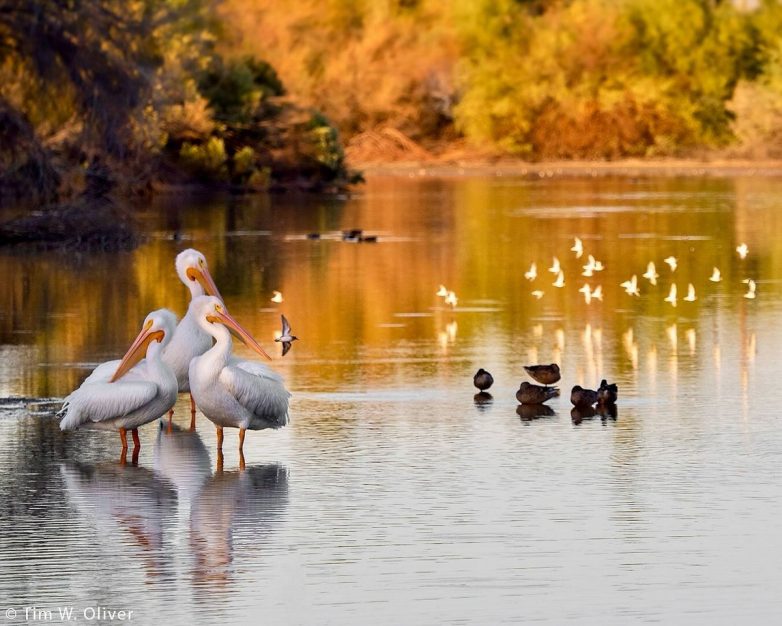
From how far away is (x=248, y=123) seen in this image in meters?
49.7

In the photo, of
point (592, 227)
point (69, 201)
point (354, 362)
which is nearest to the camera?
point (354, 362)

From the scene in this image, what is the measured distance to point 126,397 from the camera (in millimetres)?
10859

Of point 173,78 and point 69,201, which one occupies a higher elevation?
point 173,78

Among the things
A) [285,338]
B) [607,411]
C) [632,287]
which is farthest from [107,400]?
[632,287]

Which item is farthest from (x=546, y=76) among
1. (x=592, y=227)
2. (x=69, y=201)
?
(x=69, y=201)

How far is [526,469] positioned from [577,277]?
12.9 m

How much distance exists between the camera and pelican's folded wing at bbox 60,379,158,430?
1084 cm

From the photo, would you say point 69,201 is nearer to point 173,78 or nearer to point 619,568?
point 173,78

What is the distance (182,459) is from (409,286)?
11198mm

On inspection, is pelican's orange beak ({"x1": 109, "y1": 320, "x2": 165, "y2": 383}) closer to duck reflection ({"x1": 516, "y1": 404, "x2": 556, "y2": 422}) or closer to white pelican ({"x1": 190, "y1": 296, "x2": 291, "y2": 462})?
white pelican ({"x1": 190, "y1": 296, "x2": 291, "y2": 462})

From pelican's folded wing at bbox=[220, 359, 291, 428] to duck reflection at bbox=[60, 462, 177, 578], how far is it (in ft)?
2.17

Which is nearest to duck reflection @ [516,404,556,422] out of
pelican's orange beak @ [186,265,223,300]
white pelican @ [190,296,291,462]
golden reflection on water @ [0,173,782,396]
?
golden reflection on water @ [0,173,782,396]

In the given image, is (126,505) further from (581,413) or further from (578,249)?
(578,249)

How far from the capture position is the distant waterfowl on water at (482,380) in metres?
13.7
